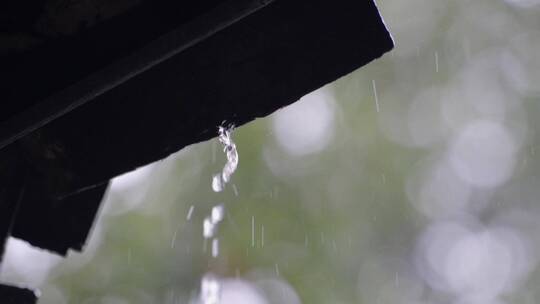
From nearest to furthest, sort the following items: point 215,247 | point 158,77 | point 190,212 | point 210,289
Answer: point 158,77 < point 210,289 < point 190,212 < point 215,247

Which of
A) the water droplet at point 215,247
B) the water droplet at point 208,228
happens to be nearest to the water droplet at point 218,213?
the water droplet at point 208,228

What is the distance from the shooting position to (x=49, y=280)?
1421 cm

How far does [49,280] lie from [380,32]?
13314 mm

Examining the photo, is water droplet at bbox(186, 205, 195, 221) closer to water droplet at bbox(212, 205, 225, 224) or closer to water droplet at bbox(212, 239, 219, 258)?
water droplet at bbox(212, 205, 225, 224)

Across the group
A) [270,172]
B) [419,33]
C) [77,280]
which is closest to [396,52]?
[419,33]

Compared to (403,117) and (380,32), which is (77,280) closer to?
(403,117)

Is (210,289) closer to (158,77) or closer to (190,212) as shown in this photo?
(190,212)

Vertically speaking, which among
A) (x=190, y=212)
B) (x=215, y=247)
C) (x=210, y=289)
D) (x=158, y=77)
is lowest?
(x=158, y=77)

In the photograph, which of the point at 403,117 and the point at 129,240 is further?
the point at 403,117

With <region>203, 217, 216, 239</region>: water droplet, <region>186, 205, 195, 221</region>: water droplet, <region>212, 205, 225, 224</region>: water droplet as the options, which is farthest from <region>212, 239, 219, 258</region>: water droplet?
<region>186, 205, 195, 221</region>: water droplet

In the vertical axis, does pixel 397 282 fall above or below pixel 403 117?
below

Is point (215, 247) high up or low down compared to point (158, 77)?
up

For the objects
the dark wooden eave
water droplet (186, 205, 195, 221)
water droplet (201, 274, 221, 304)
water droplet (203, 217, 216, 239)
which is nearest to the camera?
the dark wooden eave

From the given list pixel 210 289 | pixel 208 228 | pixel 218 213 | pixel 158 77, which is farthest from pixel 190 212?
pixel 158 77
